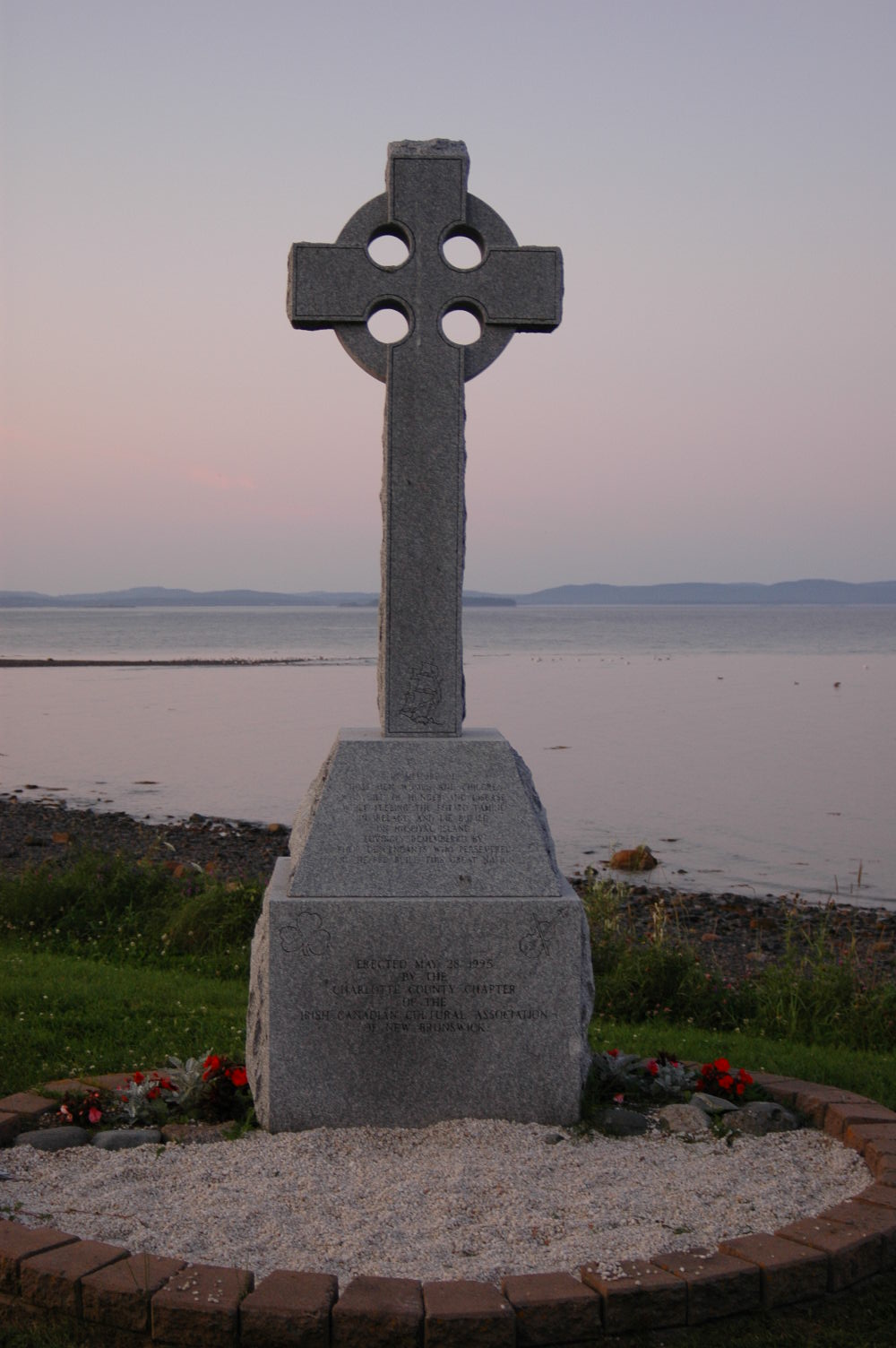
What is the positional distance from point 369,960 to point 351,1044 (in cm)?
35

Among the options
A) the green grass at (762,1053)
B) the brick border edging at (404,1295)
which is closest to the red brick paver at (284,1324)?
the brick border edging at (404,1295)

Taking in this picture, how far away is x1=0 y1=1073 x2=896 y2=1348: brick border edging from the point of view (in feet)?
11.3

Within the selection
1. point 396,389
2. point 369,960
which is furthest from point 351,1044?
point 396,389

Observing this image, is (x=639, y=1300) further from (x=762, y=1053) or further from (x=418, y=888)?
(x=762, y=1053)

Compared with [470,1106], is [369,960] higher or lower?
higher

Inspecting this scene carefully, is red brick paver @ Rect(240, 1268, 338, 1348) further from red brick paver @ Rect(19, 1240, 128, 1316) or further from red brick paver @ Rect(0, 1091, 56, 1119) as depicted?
red brick paver @ Rect(0, 1091, 56, 1119)

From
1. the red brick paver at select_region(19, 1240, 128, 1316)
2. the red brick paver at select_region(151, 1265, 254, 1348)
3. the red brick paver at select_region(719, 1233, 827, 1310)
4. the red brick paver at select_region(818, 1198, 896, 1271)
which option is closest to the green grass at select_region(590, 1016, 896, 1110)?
the red brick paver at select_region(818, 1198, 896, 1271)

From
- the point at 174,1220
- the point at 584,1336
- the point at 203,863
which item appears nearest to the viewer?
the point at 584,1336

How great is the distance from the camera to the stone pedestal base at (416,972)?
4898 mm

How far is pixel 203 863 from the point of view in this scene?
45.1ft

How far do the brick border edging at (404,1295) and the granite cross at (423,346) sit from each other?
2276 mm

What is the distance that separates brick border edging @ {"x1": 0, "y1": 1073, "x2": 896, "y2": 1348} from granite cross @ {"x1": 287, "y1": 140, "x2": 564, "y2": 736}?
2.28m

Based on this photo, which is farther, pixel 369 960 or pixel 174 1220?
pixel 369 960

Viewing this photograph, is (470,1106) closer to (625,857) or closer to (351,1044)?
(351,1044)
